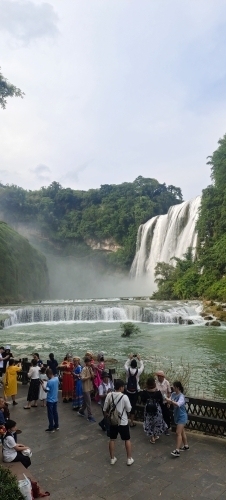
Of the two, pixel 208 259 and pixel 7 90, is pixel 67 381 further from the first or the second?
pixel 208 259

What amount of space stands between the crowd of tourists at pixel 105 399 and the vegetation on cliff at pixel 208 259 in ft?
78.0

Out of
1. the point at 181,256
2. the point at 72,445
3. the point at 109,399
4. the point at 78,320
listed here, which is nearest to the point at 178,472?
A: the point at 109,399

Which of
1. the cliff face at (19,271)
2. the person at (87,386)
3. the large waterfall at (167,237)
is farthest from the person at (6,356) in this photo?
the large waterfall at (167,237)

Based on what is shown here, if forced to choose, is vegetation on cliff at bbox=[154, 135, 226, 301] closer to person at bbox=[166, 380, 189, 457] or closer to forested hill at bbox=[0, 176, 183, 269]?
forested hill at bbox=[0, 176, 183, 269]

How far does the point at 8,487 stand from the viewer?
363cm

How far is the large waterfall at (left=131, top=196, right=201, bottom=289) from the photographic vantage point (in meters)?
44.4

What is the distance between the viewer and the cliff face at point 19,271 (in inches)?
1634

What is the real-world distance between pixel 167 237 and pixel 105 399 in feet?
138

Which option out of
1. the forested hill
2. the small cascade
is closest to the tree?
the small cascade

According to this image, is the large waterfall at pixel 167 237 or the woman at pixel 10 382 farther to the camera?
the large waterfall at pixel 167 237

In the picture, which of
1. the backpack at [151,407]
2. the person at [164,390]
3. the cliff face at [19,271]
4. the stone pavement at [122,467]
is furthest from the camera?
the cliff face at [19,271]

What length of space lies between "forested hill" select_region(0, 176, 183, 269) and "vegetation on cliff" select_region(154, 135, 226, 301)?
23902 mm

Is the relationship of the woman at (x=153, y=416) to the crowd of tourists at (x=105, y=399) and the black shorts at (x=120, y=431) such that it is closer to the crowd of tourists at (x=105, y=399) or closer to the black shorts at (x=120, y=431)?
the crowd of tourists at (x=105, y=399)

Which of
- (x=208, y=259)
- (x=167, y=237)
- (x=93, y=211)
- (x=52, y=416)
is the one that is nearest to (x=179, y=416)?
(x=52, y=416)
